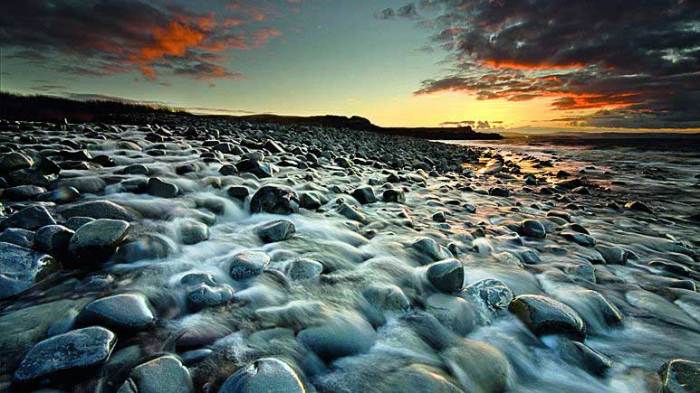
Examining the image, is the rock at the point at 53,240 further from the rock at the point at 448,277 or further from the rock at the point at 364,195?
the rock at the point at 364,195

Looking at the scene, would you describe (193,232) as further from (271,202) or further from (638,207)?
(638,207)

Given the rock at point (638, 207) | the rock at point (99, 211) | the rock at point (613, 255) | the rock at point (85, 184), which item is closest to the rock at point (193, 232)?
the rock at point (99, 211)

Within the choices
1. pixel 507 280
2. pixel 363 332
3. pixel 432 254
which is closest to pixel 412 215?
pixel 432 254

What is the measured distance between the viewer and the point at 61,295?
4.97ft

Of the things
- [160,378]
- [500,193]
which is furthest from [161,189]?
[500,193]

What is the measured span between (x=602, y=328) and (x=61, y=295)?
2.79m

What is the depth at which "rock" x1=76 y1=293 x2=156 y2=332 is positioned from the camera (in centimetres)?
131

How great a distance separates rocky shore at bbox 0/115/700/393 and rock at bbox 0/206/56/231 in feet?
0.04

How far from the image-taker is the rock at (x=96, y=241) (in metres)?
1.79

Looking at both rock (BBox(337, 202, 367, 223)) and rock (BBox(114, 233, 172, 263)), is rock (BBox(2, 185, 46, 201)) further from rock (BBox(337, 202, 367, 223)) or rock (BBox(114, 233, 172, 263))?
rock (BBox(337, 202, 367, 223))

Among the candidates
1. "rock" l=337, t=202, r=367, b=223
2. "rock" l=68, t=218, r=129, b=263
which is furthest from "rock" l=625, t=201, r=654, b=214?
"rock" l=68, t=218, r=129, b=263

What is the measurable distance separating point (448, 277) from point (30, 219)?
2.62m

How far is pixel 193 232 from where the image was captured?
7.75 feet

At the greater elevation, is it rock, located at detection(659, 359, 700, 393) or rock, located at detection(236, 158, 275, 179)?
rock, located at detection(236, 158, 275, 179)
